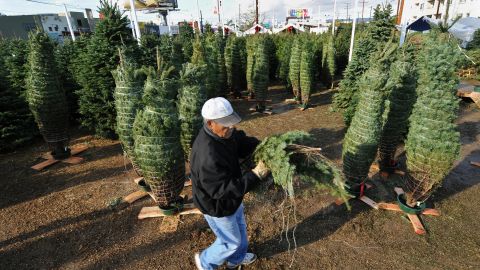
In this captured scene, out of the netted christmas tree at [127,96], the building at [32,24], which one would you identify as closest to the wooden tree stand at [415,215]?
the netted christmas tree at [127,96]

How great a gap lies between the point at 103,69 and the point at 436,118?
8883 mm

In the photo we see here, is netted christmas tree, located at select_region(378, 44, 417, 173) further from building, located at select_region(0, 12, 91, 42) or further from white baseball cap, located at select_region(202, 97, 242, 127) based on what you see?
building, located at select_region(0, 12, 91, 42)

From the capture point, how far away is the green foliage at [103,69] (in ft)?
26.7

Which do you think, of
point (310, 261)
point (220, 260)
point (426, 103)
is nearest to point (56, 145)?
point (220, 260)

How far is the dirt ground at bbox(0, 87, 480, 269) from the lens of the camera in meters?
4.48

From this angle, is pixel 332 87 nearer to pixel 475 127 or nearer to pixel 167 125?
pixel 475 127

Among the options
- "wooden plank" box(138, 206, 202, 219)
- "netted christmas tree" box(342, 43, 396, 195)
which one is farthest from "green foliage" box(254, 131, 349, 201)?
"wooden plank" box(138, 206, 202, 219)

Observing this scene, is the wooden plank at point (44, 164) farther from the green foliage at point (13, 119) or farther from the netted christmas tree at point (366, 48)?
the netted christmas tree at point (366, 48)

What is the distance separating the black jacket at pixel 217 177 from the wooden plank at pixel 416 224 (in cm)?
383

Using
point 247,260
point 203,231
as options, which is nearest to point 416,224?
point 247,260

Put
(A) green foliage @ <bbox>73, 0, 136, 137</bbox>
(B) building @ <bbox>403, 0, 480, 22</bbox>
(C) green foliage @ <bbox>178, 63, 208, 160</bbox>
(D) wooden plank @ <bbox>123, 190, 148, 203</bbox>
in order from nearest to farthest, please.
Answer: (C) green foliage @ <bbox>178, 63, 208, 160</bbox> < (D) wooden plank @ <bbox>123, 190, 148, 203</bbox> < (A) green foliage @ <bbox>73, 0, 136, 137</bbox> < (B) building @ <bbox>403, 0, 480, 22</bbox>

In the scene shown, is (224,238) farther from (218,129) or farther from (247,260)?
(218,129)

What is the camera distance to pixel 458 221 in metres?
5.27

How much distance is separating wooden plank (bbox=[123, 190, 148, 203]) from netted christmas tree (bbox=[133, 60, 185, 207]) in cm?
Answer: 142
